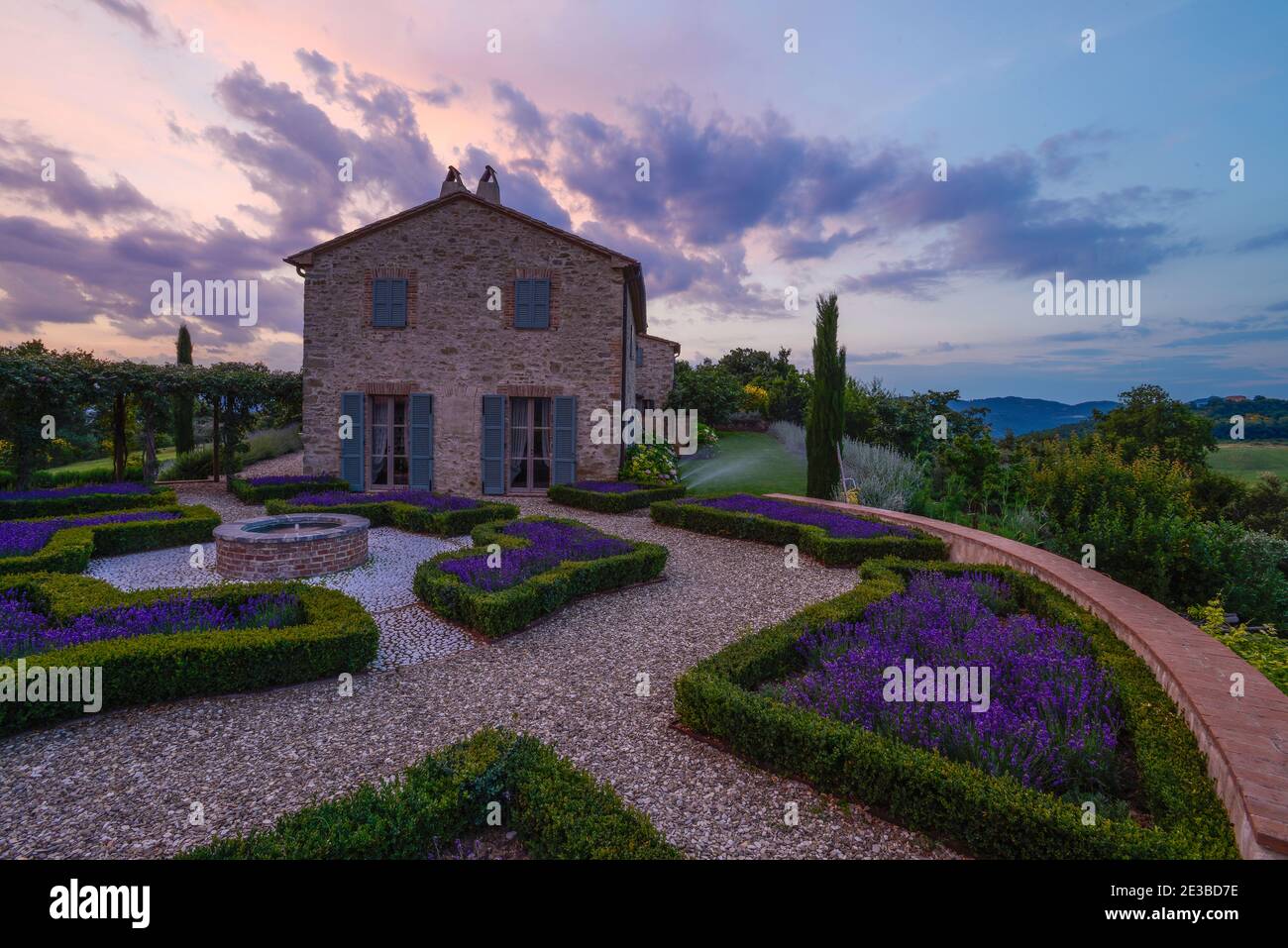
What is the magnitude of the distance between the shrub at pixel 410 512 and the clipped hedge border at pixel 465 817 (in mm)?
6827

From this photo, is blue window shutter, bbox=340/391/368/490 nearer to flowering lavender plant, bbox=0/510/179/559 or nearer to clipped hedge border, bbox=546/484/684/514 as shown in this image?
clipped hedge border, bbox=546/484/684/514

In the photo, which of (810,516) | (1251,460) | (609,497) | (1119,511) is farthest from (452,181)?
(1251,460)

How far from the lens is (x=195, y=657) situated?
13.5ft

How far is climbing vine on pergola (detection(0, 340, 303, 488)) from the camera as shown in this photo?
38.7 ft

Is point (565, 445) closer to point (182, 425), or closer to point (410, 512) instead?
point (410, 512)

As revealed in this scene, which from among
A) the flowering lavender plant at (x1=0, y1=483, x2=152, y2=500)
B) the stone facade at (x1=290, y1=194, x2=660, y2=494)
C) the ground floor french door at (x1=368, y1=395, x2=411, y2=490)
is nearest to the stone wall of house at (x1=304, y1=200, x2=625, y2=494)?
the stone facade at (x1=290, y1=194, x2=660, y2=494)

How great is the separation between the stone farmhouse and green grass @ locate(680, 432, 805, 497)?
339 cm

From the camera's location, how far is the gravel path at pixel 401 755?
2.80m

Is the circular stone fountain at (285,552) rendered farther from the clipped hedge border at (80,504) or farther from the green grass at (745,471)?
the green grass at (745,471)

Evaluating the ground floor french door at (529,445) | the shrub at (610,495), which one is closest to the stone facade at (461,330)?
the ground floor french door at (529,445)

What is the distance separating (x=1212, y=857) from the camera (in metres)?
2.29

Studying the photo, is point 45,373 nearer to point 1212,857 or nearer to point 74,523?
point 74,523
